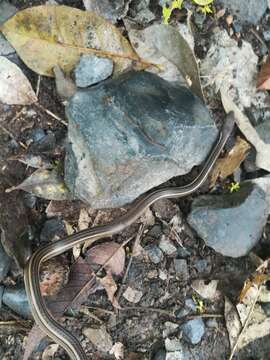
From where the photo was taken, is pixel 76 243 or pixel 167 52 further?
pixel 167 52

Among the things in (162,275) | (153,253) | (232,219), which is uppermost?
(232,219)

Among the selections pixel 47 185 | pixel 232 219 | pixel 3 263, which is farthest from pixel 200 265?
pixel 3 263

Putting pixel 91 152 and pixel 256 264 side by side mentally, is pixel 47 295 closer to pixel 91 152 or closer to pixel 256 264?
pixel 91 152

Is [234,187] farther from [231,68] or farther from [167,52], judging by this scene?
[167,52]

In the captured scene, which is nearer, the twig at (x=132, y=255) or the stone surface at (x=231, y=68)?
the twig at (x=132, y=255)

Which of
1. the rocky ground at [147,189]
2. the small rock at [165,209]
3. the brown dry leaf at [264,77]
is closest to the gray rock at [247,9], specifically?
the rocky ground at [147,189]

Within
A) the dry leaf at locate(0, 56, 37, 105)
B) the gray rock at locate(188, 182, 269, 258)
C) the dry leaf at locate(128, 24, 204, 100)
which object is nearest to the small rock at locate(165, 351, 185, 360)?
the gray rock at locate(188, 182, 269, 258)

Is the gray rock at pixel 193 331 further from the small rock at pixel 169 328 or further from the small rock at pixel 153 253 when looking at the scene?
the small rock at pixel 153 253
